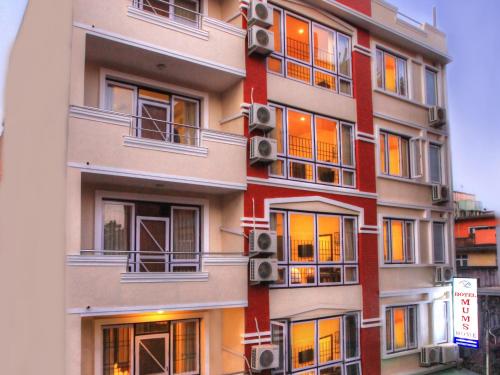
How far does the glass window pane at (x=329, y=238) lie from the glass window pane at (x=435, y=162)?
4.73 metres

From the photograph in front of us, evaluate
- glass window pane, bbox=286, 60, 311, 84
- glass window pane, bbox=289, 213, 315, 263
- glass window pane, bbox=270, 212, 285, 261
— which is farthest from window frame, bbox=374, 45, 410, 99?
glass window pane, bbox=270, 212, 285, 261

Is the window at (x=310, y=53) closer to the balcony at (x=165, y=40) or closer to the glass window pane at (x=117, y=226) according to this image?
the balcony at (x=165, y=40)

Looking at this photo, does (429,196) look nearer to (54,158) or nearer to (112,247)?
(112,247)

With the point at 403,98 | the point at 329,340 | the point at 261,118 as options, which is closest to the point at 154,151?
the point at 261,118

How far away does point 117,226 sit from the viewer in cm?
974

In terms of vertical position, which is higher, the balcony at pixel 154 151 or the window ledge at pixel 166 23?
the window ledge at pixel 166 23

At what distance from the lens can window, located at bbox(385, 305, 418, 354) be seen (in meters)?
13.6

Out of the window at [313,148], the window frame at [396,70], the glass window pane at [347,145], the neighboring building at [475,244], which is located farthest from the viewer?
the neighboring building at [475,244]

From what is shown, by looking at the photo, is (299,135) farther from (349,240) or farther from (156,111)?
(156,111)

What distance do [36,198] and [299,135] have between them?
245 inches

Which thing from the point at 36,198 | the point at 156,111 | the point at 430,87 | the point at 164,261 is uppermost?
the point at 430,87

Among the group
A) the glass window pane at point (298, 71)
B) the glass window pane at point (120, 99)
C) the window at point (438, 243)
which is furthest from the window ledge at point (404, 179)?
the glass window pane at point (120, 99)

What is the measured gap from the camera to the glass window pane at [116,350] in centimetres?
939

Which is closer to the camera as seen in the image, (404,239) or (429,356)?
(429,356)
